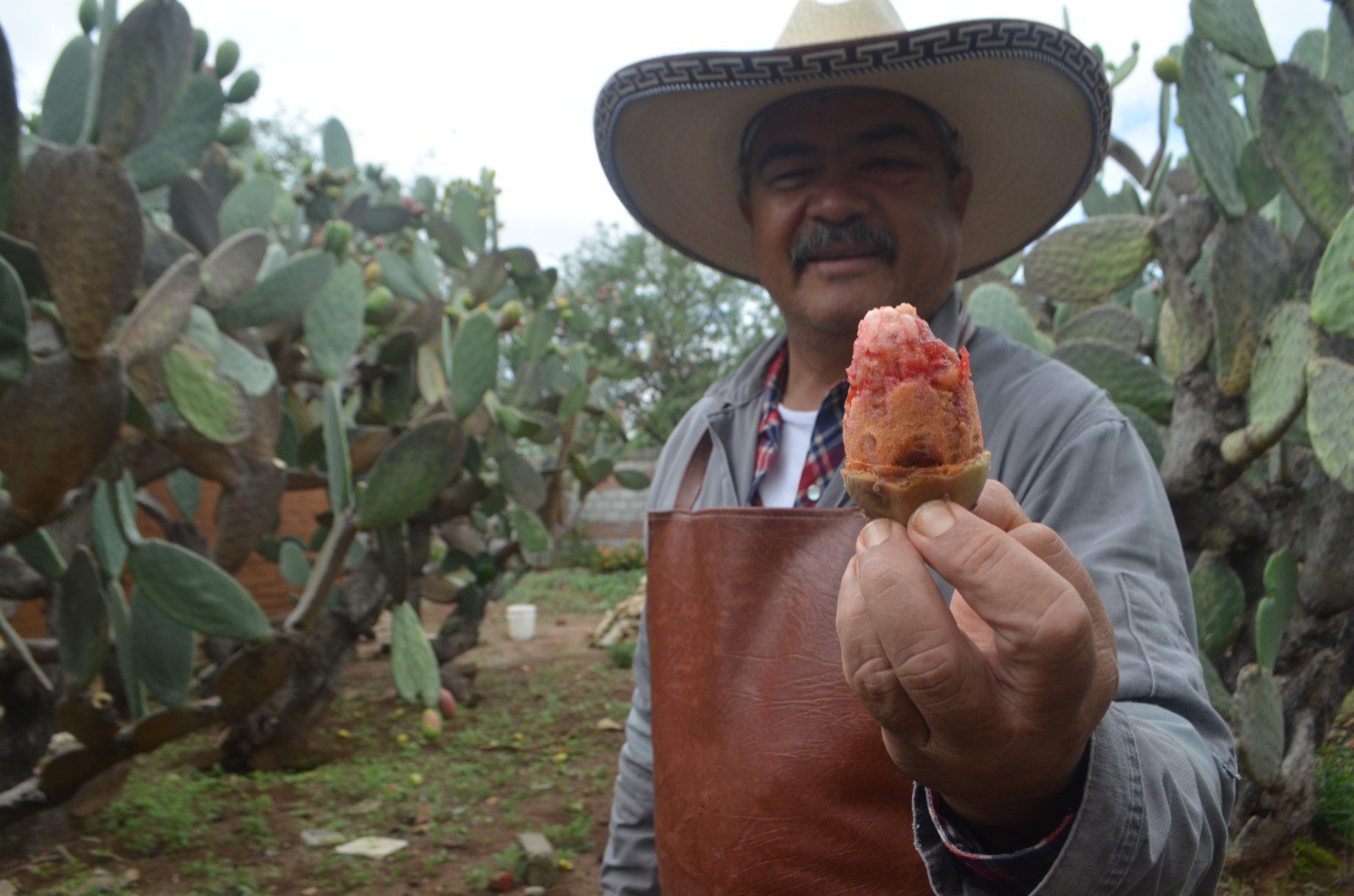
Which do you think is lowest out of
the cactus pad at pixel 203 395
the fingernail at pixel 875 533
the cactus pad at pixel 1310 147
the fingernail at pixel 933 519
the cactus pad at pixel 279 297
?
the fingernail at pixel 875 533

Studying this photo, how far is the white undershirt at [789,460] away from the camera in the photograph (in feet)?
5.50

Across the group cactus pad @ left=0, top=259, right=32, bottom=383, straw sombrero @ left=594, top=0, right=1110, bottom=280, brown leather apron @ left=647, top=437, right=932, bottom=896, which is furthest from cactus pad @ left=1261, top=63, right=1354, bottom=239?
cactus pad @ left=0, top=259, right=32, bottom=383

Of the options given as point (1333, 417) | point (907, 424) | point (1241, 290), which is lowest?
point (907, 424)

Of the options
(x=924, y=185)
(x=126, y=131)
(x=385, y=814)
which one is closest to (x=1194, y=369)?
(x=924, y=185)

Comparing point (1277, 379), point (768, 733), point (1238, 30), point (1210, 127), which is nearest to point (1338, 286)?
point (1277, 379)

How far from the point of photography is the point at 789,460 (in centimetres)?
172

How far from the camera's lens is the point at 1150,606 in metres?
1.11

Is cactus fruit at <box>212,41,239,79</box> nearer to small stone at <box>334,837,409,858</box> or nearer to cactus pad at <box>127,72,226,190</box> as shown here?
cactus pad at <box>127,72,226,190</box>

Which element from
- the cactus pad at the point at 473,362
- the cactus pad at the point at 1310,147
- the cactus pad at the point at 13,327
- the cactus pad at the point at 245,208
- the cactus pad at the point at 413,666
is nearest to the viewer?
the cactus pad at the point at 13,327

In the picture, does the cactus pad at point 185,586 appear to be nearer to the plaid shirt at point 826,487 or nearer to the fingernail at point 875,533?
the plaid shirt at point 826,487

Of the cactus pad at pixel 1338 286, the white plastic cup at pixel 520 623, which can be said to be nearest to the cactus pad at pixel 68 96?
the cactus pad at pixel 1338 286

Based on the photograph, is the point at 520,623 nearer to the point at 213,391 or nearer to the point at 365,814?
the point at 365,814

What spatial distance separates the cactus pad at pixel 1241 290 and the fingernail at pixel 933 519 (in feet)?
6.57

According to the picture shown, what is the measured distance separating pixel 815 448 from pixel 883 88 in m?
0.63
